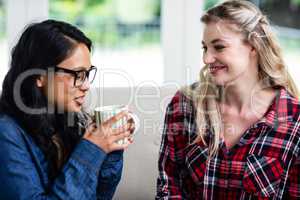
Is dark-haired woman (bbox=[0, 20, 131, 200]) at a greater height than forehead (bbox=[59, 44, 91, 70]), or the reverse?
forehead (bbox=[59, 44, 91, 70])

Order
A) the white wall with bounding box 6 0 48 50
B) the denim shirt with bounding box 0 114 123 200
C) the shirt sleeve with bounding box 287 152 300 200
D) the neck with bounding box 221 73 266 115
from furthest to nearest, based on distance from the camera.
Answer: the white wall with bounding box 6 0 48 50, the neck with bounding box 221 73 266 115, the shirt sleeve with bounding box 287 152 300 200, the denim shirt with bounding box 0 114 123 200

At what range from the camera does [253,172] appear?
1.44m

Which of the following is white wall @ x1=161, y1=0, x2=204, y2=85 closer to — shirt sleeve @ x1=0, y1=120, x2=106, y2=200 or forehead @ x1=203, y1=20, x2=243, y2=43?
forehead @ x1=203, y1=20, x2=243, y2=43

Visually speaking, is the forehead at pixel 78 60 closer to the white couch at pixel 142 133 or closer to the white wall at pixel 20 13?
the white couch at pixel 142 133

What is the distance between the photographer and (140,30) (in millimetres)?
2385

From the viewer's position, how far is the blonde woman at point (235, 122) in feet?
4.74

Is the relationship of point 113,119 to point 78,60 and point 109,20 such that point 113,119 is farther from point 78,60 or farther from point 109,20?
point 109,20

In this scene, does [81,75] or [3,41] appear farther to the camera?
[3,41]

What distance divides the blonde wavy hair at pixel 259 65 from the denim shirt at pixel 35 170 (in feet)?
1.35

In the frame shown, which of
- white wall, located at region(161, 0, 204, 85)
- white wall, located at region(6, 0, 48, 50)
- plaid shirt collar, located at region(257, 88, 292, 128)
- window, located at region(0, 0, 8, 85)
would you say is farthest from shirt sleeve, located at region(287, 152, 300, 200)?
window, located at region(0, 0, 8, 85)

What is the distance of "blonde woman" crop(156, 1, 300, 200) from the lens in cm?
144

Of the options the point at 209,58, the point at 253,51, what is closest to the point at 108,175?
the point at 209,58

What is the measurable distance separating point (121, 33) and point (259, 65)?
100 cm

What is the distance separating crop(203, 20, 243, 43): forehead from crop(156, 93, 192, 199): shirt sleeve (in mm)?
248
